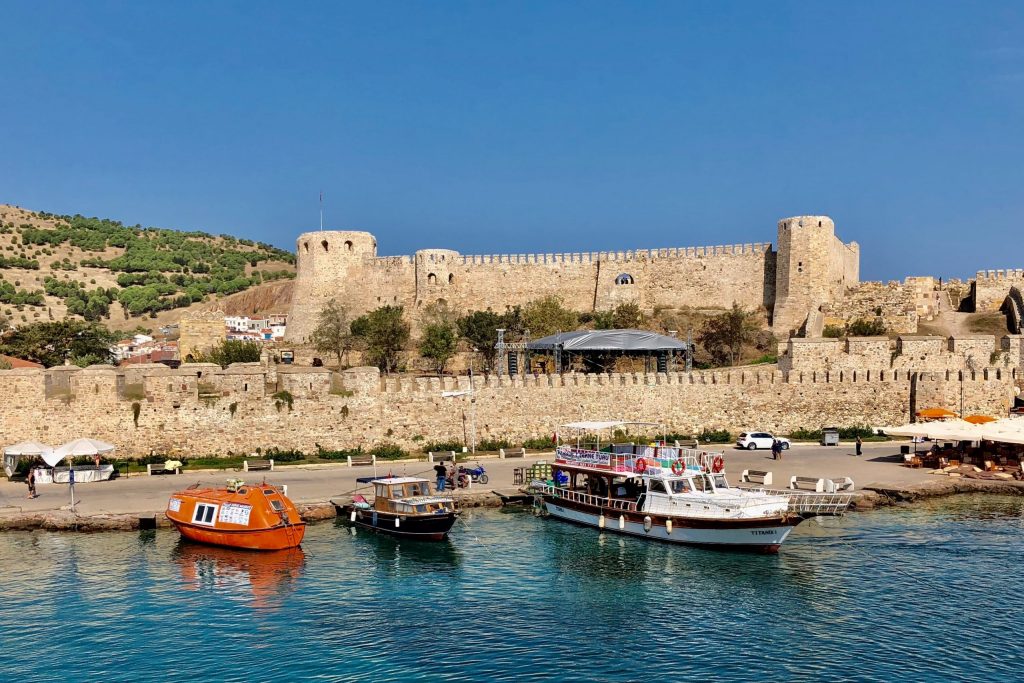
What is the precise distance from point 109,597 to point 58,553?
3322 millimetres

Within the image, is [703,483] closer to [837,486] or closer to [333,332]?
[837,486]

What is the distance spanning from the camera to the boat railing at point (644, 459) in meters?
22.9

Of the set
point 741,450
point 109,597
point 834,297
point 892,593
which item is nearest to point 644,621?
point 892,593

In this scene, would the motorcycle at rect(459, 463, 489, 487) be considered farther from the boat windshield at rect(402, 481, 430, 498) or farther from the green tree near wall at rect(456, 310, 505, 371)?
the green tree near wall at rect(456, 310, 505, 371)

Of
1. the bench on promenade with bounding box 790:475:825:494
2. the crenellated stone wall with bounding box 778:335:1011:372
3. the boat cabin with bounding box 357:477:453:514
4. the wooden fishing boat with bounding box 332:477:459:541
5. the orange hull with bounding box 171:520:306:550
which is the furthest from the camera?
the crenellated stone wall with bounding box 778:335:1011:372

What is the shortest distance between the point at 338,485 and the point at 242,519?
494 cm

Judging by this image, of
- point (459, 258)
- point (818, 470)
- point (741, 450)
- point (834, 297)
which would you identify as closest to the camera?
point (818, 470)

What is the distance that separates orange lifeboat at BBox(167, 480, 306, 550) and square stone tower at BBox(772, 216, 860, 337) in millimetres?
31723

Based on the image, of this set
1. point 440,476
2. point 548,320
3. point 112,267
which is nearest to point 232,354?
point 548,320

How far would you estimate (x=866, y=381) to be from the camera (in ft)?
112

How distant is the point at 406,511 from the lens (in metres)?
21.2

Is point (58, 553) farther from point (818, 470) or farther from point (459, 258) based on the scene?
point (459, 258)

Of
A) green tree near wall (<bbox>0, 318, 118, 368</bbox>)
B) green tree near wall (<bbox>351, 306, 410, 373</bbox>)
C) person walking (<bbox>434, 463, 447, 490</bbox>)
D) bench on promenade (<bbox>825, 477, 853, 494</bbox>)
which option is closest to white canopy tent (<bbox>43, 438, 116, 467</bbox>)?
person walking (<bbox>434, 463, 447, 490</bbox>)

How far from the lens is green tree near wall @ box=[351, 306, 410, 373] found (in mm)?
43469
